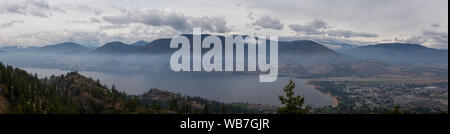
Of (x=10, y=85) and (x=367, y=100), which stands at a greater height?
(x=10, y=85)

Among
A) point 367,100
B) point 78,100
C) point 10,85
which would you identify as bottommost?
point 367,100

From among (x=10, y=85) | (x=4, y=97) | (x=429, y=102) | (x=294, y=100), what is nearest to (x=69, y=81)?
(x=10, y=85)

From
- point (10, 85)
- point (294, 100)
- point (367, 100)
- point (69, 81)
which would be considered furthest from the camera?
point (367, 100)

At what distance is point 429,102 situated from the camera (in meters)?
180
